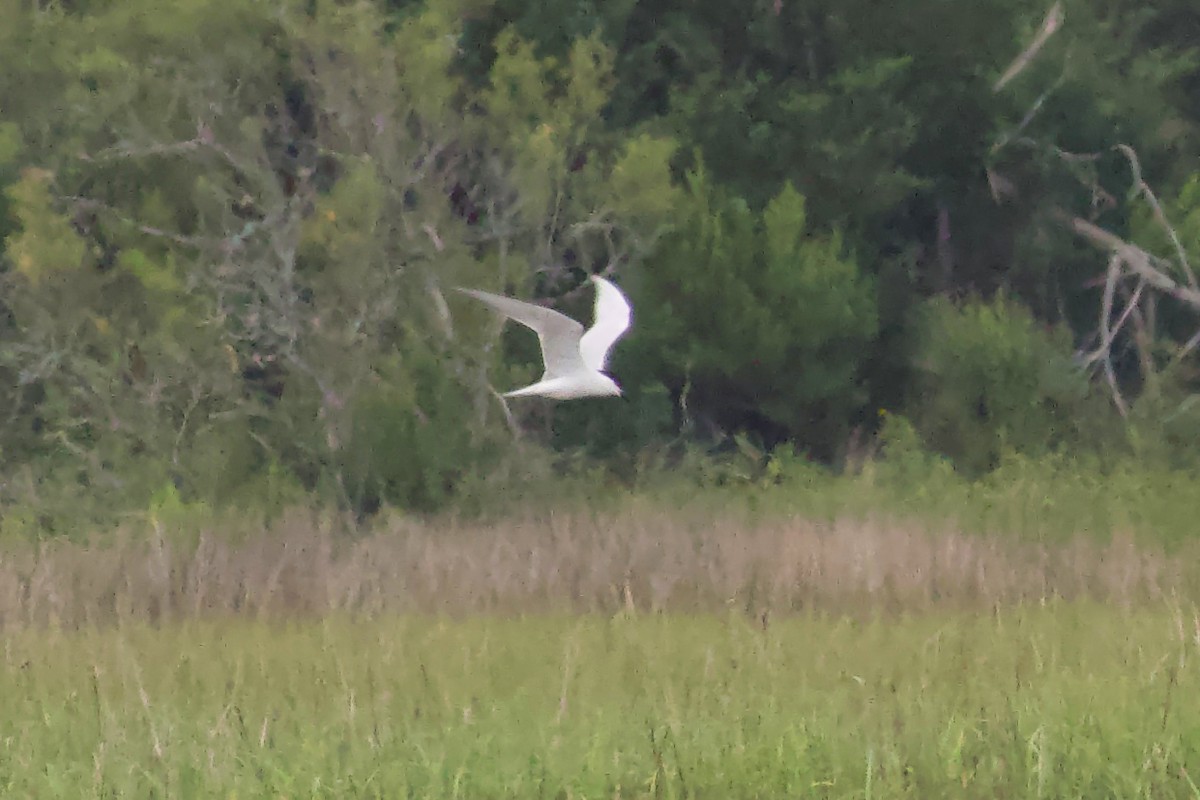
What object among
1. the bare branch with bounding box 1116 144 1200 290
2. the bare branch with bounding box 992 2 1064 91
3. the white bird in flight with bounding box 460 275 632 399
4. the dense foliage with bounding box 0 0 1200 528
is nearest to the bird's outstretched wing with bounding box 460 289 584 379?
the white bird in flight with bounding box 460 275 632 399

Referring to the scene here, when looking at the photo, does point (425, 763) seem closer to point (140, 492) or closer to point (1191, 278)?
point (140, 492)

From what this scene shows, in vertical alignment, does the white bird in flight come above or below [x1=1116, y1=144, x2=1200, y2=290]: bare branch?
above

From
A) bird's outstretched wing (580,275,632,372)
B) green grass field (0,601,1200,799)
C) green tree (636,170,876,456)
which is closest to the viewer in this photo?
green grass field (0,601,1200,799)

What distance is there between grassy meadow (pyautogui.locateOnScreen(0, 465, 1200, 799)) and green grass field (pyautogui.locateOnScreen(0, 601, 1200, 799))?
0.02 meters

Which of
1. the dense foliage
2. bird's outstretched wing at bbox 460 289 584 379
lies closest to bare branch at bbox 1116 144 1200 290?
the dense foliage

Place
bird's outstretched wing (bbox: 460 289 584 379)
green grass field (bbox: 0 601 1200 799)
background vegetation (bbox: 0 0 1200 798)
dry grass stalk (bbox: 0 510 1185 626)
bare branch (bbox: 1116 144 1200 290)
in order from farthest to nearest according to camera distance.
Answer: bare branch (bbox: 1116 144 1200 290) → dry grass stalk (bbox: 0 510 1185 626) → bird's outstretched wing (bbox: 460 289 584 379) → background vegetation (bbox: 0 0 1200 798) → green grass field (bbox: 0 601 1200 799)

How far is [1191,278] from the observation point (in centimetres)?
1499

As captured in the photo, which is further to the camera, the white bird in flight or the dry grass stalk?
the dry grass stalk

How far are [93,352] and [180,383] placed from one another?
107 cm

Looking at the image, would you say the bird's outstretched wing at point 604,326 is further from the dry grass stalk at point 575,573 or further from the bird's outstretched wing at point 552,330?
the dry grass stalk at point 575,573

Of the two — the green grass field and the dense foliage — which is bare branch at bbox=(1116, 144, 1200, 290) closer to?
the dense foliage

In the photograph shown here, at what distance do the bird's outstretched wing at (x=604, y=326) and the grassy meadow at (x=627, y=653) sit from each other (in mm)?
1185

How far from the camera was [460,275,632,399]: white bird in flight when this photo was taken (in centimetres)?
780

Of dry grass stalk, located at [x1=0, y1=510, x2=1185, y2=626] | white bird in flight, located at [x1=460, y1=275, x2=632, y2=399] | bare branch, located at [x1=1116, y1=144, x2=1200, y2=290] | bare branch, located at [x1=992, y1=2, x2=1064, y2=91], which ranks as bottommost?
dry grass stalk, located at [x1=0, y1=510, x2=1185, y2=626]
